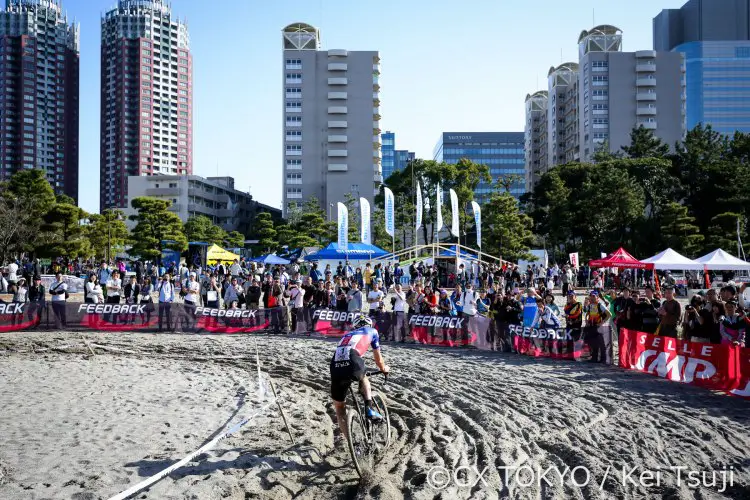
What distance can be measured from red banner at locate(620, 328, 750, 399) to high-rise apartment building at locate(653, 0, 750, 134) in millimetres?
166285

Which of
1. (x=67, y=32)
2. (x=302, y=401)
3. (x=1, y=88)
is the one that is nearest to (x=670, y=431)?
(x=302, y=401)

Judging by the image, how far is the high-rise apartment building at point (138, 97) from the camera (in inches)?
6201

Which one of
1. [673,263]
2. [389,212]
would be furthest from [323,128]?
[673,263]

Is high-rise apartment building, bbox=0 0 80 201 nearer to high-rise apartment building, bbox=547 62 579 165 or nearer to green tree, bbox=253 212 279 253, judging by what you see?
green tree, bbox=253 212 279 253

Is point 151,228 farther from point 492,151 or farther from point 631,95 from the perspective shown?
point 492,151

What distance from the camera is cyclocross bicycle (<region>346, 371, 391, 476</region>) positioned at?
721cm

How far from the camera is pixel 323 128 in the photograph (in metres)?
100

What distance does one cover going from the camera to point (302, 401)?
11133 mm

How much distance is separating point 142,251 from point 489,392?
52.5 m

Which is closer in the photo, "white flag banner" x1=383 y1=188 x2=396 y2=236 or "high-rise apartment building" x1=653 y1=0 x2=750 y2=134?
"white flag banner" x1=383 y1=188 x2=396 y2=236

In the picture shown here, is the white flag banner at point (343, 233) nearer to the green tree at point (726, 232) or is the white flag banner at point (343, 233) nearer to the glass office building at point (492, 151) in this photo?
the green tree at point (726, 232)

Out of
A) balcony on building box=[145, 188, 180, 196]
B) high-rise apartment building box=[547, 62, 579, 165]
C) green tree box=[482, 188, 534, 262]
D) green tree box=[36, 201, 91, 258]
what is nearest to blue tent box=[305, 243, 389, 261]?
green tree box=[482, 188, 534, 262]

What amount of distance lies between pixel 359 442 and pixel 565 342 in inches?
380

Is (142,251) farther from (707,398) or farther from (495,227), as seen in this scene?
(707,398)
